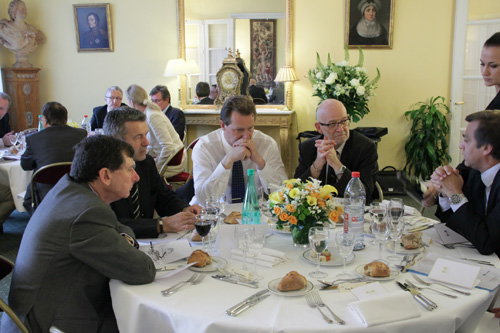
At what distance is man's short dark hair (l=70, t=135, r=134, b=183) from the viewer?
5.57ft

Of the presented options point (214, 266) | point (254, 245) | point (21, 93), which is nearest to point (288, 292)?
point (254, 245)

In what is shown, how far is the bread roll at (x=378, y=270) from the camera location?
1621 millimetres

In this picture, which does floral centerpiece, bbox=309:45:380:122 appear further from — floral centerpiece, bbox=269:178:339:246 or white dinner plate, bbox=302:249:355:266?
white dinner plate, bbox=302:249:355:266

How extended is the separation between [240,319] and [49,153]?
113 inches

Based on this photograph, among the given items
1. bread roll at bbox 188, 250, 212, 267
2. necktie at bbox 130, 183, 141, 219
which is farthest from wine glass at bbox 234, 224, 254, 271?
necktie at bbox 130, 183, 141, 219

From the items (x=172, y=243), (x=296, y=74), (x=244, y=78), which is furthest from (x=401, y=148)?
(x=172, y=243)

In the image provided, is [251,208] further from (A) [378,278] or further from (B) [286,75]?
(B) [286,75]

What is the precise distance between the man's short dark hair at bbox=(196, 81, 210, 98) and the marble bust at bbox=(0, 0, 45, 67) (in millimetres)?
2466

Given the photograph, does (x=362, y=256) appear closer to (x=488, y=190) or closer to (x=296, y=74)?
(x=488, y=190)

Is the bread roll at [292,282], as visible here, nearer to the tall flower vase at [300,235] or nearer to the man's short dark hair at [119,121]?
the tall flower vase at [300,235]

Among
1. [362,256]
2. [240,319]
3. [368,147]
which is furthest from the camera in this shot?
[368,147]

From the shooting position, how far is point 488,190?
2.15 meters

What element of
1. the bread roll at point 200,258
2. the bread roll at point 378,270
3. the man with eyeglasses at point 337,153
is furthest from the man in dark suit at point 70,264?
the man with eyeglasses at point 337,153

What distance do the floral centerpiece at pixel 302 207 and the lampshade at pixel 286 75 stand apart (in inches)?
164
